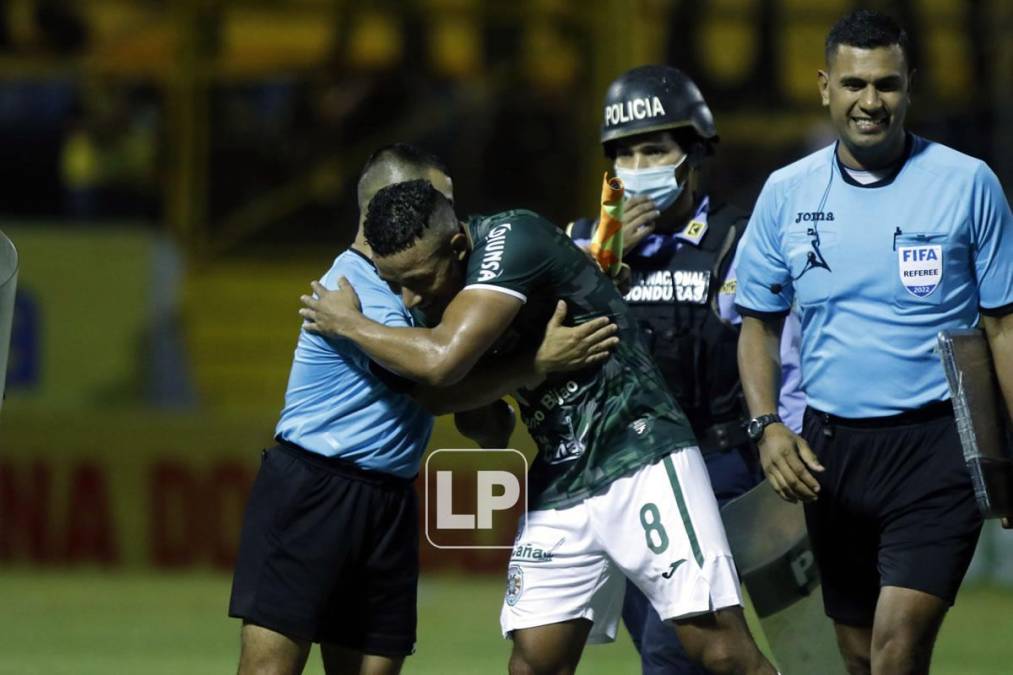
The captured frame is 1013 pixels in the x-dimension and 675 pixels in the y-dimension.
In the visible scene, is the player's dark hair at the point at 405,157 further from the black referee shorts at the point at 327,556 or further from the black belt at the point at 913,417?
the black belt at the point at 913,417

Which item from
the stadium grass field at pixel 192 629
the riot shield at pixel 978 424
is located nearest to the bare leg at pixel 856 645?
A: the riot shield at pixel 978 424

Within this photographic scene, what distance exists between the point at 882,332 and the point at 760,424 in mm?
538

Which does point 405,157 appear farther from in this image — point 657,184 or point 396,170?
point 657,184

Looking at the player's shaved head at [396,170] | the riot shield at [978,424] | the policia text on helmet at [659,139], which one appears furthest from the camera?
the policia text on helmet at [659,139]

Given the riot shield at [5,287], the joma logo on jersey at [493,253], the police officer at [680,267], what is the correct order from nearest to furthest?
the joma logo on jersey at [493,253], the riot shield at [5,287], the police officer at [680,267]

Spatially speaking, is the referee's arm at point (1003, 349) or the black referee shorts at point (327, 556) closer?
the referee's arm at point (1003, 349)

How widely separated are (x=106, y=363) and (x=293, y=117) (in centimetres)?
323

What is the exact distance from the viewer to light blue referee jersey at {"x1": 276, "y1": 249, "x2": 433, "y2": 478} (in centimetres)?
676

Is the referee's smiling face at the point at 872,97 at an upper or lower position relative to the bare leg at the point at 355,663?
upper

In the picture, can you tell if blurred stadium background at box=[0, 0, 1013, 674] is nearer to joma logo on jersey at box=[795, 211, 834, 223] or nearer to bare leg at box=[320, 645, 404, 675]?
bare leg at box=[320, 645, 404, 675]

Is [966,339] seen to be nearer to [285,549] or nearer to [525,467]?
[525,467]

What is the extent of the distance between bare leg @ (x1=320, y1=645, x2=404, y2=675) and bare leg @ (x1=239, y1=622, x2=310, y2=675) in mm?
240

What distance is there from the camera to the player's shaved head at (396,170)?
6.97 metres

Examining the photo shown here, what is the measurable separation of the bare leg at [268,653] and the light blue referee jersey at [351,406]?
0.66 metres
